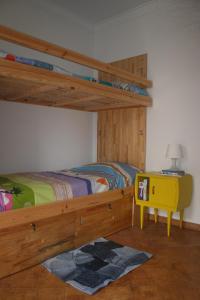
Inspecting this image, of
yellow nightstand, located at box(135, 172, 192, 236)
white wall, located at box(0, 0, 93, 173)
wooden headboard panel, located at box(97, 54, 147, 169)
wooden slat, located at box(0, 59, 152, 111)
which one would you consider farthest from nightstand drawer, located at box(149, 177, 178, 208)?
white wall, located at box(0, 0, 93, 173)

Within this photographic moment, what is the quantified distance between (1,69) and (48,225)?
4.18ft

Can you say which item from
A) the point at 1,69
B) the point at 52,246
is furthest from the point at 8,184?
the point at 1,69

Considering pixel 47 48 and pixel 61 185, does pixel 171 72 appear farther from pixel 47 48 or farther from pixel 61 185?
pixel 61 185

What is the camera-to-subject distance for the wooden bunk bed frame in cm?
187

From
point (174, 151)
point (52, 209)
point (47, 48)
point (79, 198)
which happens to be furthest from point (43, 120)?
point (174, 151)

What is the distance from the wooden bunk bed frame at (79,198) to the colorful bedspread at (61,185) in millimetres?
61

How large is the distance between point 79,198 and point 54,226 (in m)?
0.35

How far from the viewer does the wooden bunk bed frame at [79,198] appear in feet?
6.13

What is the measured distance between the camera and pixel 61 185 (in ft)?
7.35

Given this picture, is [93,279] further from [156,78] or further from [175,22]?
[175,22]

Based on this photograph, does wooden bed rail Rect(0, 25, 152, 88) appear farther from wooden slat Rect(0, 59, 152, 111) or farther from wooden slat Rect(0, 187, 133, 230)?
wooden slat Rect(0, 187, 133, 230)

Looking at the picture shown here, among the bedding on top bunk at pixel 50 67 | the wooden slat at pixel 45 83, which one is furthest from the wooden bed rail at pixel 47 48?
the wooden slat at pixel 45 83

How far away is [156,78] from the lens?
10.7 ft

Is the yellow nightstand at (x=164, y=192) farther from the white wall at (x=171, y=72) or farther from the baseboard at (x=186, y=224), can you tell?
the white wall at (x=171, y=72)
